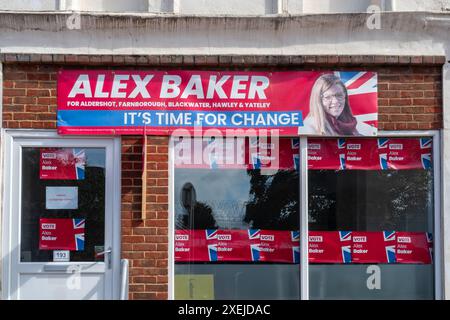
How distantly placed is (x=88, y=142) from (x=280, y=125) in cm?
200

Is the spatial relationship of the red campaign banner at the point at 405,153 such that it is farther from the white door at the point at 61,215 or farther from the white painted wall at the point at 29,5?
the white painted wall at the point at 29,5

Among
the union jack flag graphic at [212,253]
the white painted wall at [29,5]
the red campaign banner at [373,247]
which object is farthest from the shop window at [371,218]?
the white painted wall at [29,5]

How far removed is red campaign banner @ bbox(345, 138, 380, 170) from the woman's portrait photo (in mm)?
121

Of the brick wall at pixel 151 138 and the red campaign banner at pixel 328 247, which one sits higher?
the brick wall at pixel 151 138

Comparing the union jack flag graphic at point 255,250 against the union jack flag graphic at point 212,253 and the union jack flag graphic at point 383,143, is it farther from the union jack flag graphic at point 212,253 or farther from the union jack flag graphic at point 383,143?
the union jack flag graphic at point 383,143

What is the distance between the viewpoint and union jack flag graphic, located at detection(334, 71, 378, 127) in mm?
9289

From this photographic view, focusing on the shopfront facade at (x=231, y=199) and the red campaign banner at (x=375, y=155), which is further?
the red campaign banner at (x=375, y=155)

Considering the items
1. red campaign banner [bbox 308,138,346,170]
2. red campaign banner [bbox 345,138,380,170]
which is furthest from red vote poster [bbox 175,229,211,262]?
red campaign banner [bbox 345,138,380,170]

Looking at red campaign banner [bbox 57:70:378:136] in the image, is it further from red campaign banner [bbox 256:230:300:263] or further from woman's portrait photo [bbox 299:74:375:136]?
red campaign banner [bbox 256:230:300:263]

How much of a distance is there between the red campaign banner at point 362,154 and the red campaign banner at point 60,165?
9.10ft

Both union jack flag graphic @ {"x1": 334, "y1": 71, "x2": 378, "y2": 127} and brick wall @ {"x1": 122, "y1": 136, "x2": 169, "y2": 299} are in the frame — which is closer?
brick wall @ {"x1": 122, "y1": 136, "x2": 169, "y2": 299}

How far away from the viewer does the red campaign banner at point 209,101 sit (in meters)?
9.20

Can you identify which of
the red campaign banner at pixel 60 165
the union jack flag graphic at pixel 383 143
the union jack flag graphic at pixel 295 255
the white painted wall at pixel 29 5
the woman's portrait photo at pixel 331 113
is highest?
the white painted wall at pixel 29 5

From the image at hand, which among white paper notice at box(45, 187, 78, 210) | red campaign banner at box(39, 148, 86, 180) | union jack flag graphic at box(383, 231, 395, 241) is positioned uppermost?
red campaign banner at box(39, 148, 86, 180)
